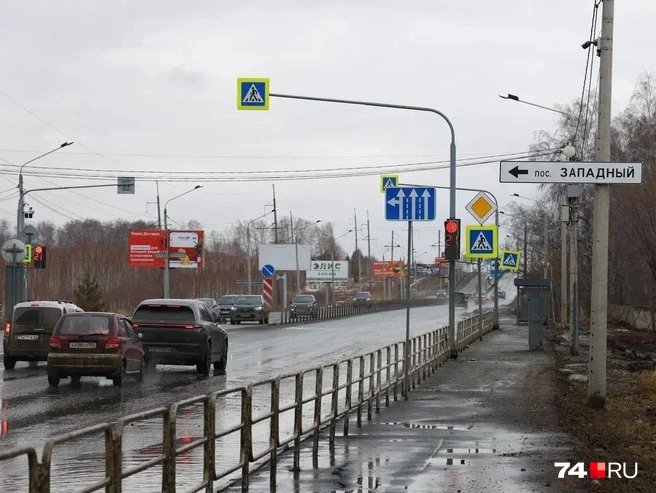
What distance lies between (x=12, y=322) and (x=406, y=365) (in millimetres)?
11703

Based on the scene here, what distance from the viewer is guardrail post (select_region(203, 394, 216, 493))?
9.09 m

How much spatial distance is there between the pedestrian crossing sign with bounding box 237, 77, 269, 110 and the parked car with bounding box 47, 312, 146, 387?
5.22 m

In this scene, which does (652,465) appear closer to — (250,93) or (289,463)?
(289,463)

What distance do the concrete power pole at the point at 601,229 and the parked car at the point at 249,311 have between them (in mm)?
48112

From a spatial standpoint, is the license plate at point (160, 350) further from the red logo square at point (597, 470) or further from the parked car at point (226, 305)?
the parked car at point (226, 305)

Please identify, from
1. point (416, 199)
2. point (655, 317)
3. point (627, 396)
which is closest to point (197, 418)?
point (416, 199)

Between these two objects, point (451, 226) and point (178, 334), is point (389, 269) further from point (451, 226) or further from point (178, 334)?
point (178, 334)

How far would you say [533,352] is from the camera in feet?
113

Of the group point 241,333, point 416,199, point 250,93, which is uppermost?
point 250,93

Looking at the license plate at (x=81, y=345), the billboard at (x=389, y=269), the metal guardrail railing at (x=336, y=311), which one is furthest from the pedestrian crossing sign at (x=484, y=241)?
the billboard at (x=389, y=269)

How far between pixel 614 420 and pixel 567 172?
359 centimetres

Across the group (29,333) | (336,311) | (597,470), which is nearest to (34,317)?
(29,333)

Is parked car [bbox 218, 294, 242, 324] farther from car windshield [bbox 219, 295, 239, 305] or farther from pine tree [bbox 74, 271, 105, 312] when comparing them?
pine tree [bbox 74, 271, 105, 312]

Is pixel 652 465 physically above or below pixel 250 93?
below
